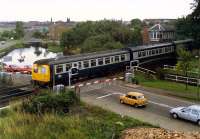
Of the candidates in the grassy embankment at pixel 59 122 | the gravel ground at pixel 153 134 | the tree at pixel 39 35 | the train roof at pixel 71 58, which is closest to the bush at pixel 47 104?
the grassy embankment at pixel 59 122

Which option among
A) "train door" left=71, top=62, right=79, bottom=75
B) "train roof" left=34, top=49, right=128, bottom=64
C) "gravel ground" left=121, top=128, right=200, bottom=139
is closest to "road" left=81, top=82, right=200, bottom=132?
"train door" left=71, top=62, right=79, bottom=75

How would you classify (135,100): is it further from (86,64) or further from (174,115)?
(86,64)

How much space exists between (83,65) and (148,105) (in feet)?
28.8

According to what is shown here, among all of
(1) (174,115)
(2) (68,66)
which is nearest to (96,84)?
(2) (68,66)

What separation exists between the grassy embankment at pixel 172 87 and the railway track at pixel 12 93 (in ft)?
32.2

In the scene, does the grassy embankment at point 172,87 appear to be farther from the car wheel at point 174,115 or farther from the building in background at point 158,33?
the building in background at point 158,33

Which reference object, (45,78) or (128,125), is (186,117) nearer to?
(128,125)

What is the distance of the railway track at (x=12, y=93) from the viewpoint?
26078mm

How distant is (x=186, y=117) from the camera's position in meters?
21.1

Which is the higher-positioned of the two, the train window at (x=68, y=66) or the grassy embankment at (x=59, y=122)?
the train window at (x=68, y=66)

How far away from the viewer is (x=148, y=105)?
24.5m

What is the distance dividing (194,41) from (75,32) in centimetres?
3358

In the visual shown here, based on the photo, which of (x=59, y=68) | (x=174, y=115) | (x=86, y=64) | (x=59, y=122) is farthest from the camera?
(x=86, y=64)

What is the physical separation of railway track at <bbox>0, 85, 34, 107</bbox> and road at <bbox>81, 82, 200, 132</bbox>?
4521 mm
